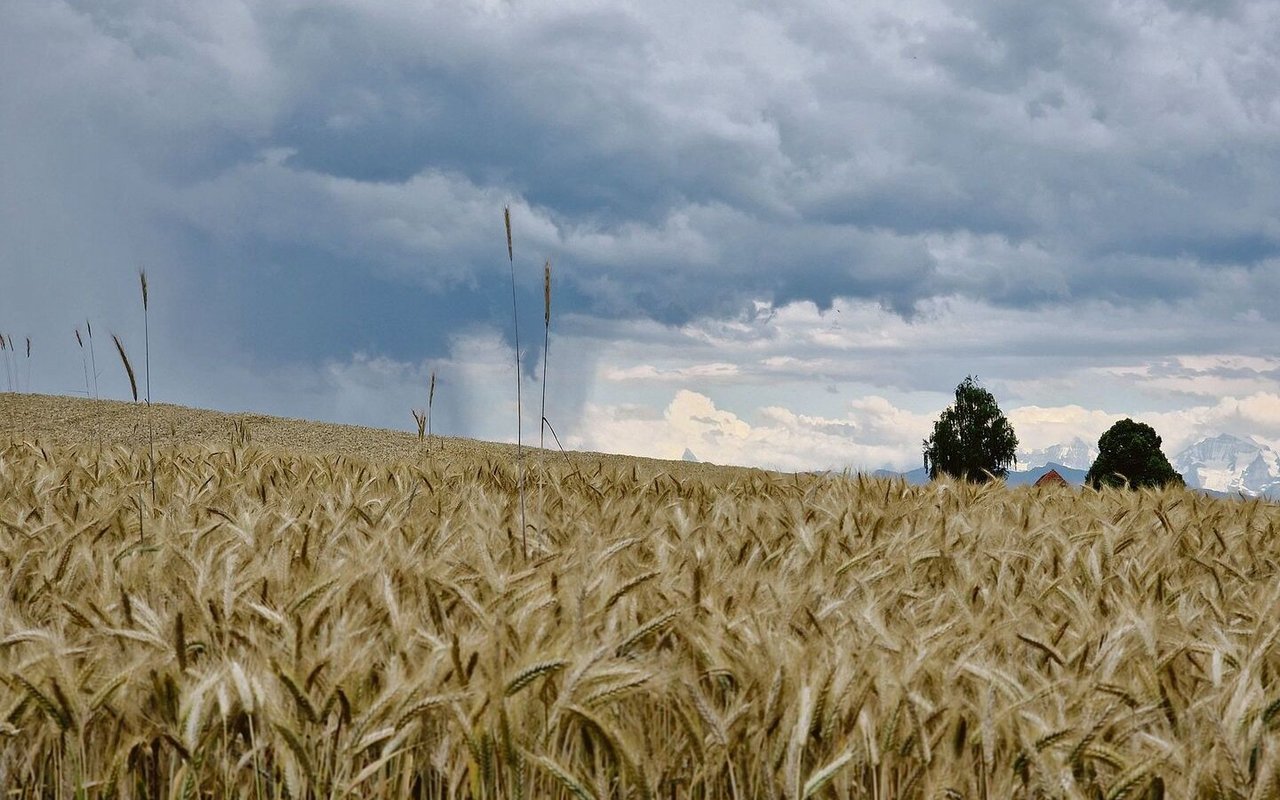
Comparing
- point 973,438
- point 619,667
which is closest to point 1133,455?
point 973,438

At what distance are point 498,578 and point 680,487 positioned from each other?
10.0 ft

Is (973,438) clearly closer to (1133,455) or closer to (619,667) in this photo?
(1133,455)

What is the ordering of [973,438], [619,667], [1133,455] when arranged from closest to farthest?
[619,667], [1133,455], [973,438]

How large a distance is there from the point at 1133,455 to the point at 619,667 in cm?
3352

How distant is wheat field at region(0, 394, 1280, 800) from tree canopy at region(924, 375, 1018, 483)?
36132 mm

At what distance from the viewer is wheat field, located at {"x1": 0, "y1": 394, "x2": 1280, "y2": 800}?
1.54m

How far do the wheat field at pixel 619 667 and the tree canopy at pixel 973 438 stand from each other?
36.1 m

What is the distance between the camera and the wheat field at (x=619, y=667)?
5.04ft

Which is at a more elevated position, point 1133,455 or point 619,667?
point 1133,455

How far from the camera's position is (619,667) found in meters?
1.62

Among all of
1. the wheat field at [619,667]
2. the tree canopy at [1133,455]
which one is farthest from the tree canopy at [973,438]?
the wheat field at [619,667]

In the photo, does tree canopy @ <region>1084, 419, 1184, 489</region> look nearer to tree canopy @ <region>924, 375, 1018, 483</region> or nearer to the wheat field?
tree canopy @ <region>924, 375, 1018, 483</region>

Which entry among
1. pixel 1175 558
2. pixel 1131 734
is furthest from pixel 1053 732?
pixel 1175 558

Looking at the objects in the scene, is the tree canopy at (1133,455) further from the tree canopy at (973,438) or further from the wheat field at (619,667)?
the wheat field at (619,667)
